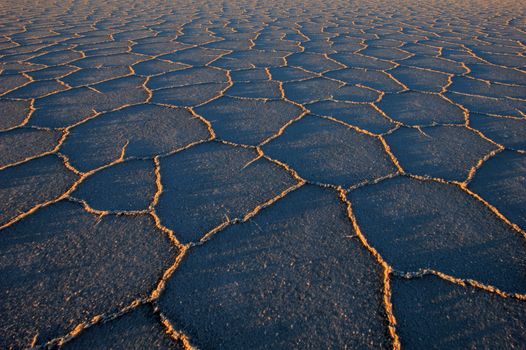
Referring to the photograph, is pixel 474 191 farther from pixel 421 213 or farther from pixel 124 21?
pixel 124 21

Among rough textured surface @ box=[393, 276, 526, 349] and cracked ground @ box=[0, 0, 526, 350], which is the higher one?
rough textured surface @ box=[393, 276, 526, 349]

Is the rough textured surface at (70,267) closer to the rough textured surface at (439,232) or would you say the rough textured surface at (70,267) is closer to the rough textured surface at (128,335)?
the rough textured surface at (128,335)

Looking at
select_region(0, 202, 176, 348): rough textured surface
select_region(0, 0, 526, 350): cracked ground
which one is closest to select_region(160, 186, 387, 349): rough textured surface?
select_region(0, 0, 526, 350): cracked ground

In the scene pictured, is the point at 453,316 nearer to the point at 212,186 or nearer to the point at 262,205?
the point at 262,205

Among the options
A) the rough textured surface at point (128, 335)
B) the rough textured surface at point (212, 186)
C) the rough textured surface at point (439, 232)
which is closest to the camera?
the rough textured surface at point (128, 335)

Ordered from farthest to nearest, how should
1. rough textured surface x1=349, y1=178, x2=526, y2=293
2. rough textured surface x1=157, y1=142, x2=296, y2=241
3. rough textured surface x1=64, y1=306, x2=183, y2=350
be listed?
1. rough textured surface x1=157, y1=142, x2=296, y2=241
2. rough textured surface x1=349, y1=178, x2=526, y2=293
3. rough textured surface x1=64, y1=306, x2=183, y2=350

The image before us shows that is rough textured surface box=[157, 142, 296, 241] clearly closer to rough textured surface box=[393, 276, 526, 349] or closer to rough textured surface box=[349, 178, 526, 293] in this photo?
rough textured surface box=[349, 178, 526, 293]

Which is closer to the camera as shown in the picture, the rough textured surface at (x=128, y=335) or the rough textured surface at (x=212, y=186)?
the rough textured surface at (x=128, y=335)

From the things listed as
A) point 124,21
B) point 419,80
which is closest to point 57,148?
point 419,80

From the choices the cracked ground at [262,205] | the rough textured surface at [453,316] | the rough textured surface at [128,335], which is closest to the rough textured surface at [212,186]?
the cracked ground at [262,205]

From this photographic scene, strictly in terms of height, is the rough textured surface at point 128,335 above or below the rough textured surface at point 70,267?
above
